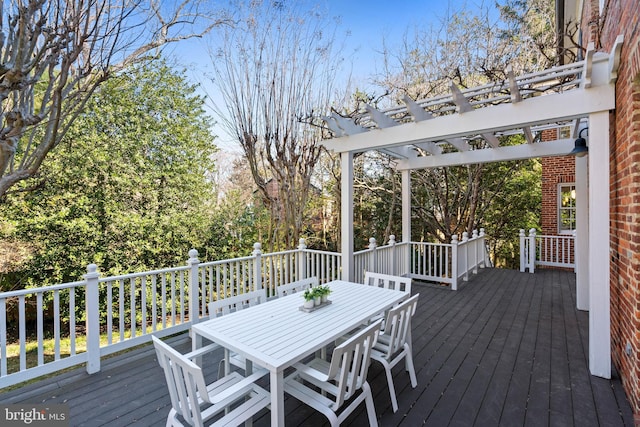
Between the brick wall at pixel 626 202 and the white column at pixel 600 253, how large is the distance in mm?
103

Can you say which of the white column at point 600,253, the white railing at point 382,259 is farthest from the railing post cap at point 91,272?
→ the white column at point 600,253

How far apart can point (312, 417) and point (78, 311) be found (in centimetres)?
706

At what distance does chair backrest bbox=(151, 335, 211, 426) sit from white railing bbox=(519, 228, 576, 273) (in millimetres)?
8310

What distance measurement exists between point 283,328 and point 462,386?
1769mm

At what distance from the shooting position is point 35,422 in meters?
2.34

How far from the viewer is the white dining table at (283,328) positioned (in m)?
1.89

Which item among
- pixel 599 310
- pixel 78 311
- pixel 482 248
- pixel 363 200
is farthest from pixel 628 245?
pixel 78 311

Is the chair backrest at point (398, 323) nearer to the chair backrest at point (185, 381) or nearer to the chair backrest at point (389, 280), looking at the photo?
the chair backrest at point (389, 280)

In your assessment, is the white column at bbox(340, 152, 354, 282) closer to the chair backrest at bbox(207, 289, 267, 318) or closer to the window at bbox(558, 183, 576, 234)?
the chair backrest at bbox(207, 289, 267, 318)

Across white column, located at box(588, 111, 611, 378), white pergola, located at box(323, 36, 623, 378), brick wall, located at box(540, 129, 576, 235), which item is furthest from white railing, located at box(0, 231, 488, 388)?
white column, located at box(588, 111, 611, 378)

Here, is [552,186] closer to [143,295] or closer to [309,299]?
[309,299]

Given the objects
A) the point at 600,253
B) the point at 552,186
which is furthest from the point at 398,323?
the point at 552,186

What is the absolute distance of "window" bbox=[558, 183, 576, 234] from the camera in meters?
8.86

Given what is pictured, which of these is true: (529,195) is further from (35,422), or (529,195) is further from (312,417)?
(35,422)
